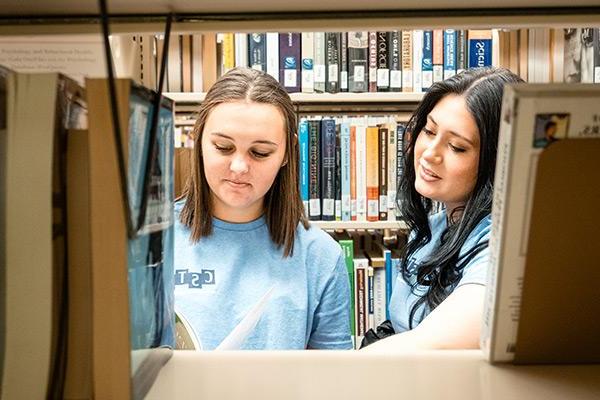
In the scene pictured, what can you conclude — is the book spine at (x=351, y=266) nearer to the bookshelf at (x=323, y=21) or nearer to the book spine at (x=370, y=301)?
the book spine at (x=370, y=301)

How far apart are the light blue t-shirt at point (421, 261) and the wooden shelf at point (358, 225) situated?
1.81 feet

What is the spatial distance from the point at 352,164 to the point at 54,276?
1895mm

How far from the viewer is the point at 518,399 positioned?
1.41 ft

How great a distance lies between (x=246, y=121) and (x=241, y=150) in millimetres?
74

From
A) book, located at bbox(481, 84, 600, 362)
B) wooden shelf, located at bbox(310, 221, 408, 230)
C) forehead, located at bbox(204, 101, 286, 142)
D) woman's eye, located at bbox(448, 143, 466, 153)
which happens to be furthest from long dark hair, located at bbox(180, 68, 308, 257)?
book, located at bbox(481, 84, 600, 362)

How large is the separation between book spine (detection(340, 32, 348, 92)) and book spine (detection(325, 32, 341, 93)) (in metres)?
0.01

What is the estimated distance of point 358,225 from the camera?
224 cm

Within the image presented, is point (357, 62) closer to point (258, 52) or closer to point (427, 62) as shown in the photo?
point (427, 62)

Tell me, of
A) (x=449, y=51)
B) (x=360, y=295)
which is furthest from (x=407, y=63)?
(x=360, y=295)

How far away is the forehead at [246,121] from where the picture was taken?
142cm

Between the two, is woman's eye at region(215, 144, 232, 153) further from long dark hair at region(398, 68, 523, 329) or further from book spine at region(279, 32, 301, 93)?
book spine at region(279, 32, 301, 93)

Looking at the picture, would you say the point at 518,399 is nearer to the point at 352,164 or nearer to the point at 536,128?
the point at 536,128

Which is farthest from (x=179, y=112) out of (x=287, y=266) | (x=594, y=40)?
(x=594, y=40)

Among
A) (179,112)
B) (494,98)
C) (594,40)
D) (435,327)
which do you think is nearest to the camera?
(435,327)
